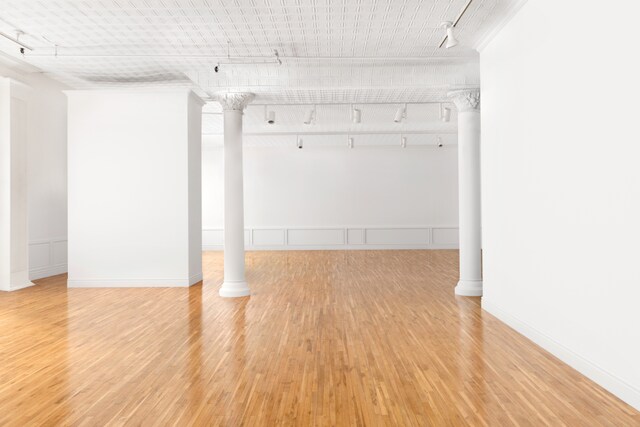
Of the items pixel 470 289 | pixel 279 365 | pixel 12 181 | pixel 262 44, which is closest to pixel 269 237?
pixel 12 181

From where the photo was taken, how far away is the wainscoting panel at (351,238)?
14641 mm

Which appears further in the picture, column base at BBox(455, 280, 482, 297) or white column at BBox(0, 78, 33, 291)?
white column at BBox(0, 78, 33, 291)

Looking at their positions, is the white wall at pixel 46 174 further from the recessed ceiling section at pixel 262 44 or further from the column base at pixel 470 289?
the column base at pixel 470 289

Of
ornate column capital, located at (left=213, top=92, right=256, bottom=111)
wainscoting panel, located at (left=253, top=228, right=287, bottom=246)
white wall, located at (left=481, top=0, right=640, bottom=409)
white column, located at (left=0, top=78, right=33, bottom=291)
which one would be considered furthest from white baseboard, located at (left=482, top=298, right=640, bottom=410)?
wainscoting panel, located at (left=253, top=228, right=287, bottom=246)

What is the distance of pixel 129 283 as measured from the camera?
7836 mm

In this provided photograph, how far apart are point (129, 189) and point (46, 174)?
2377mm

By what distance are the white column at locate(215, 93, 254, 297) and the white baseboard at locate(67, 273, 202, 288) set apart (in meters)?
1.19

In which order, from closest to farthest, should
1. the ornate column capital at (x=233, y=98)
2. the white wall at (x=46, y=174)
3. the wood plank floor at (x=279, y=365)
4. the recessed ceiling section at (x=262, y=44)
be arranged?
the wood plank floor at (x=279, y=365) → the recessed ceiling section at (x=262, y=44) → the ornate column capital at (x=233, y=98) → the white wall at (x=46, y=174)

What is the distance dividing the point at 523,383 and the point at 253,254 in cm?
1106

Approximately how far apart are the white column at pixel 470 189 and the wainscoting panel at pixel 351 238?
7589 millimetres

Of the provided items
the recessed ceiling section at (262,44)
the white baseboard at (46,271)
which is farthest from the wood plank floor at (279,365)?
the recessed ceiling section at (262,44)

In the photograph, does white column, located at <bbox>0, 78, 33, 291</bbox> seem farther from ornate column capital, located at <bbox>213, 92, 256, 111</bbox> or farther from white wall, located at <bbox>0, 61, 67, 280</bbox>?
ornate column capital, located at <bbox>213, 92, 256, 111</bbox>

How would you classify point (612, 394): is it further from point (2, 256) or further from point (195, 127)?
point (2, 256)

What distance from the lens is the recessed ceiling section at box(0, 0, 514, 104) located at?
498 centimetres
